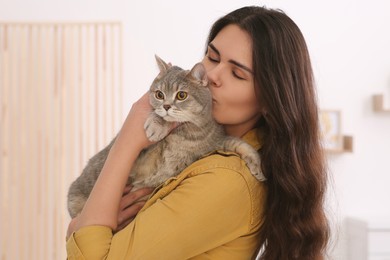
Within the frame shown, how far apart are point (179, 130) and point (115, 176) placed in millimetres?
294

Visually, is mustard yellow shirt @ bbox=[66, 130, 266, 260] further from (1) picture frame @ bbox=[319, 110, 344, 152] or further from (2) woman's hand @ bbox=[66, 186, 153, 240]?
(1) picture frame @ bbox=[319, 110, 344, 152]

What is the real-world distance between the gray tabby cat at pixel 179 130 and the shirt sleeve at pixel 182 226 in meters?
0.21

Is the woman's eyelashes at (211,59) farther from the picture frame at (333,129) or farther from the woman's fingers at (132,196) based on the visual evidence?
the picture frame at (333,129)

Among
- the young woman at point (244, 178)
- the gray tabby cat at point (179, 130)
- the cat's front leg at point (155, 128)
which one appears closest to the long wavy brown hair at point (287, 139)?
the young woman at point (244, 178)

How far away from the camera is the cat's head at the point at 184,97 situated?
1.34 metres

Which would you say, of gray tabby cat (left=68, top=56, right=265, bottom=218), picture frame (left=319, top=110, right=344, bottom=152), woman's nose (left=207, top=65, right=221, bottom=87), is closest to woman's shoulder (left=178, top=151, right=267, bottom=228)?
gray tabby cat (left=68, top=56, right=265, bottom=218)

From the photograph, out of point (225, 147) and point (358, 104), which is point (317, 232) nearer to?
point (225, 147)

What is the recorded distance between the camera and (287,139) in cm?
129

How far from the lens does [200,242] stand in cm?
111

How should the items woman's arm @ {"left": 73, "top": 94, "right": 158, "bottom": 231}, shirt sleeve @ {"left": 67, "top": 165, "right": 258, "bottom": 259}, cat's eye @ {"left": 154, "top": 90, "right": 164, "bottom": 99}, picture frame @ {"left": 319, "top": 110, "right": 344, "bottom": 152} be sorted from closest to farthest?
shirt sleeve @ {"left": 67, "top": 165, "right": 258, "bottom": 259} < woman's arm @ {"left": 73, "top": 94, "right": 158, "bottom": 231} < cat's eye @ {"left": 154, "top": 90, "right": 164, "bottom": 99} < picture frame @ {"left": 319, "top": 110, "right": 344, "bottom": 152}

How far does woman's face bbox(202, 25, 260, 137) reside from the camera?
4.13 ft

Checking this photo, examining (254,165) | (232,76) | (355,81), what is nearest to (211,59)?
(232,76)

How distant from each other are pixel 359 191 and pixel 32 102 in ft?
8.38

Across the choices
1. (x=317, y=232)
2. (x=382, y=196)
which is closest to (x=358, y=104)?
(x=382, y=196)
